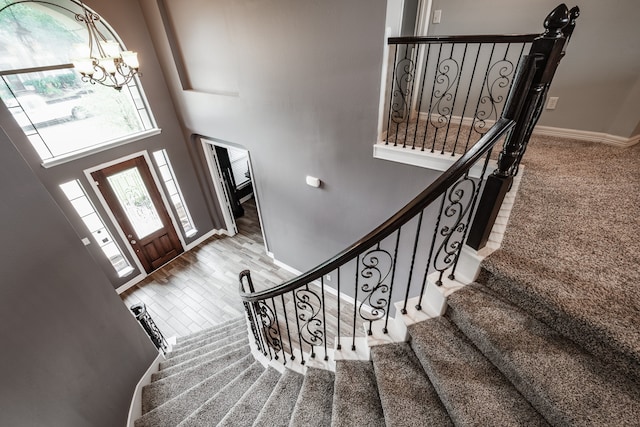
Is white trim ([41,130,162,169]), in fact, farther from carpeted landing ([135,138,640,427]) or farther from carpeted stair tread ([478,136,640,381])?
carpeted stair tread ([478,136,640,381])

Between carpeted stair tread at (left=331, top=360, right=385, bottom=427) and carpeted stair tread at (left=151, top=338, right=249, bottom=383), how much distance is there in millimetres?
1870

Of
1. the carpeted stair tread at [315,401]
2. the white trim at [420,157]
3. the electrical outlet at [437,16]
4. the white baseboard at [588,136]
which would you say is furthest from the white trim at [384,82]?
the carpeted stair tread at [315,401]

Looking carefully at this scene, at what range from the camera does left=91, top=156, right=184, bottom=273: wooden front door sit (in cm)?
471

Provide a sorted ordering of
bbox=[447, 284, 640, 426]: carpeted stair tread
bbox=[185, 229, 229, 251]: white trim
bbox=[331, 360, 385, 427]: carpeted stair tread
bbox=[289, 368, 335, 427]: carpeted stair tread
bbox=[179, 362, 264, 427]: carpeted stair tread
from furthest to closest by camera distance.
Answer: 1. bbox=[185, 229, 229, 251]: white trim
2. bbox=[179, 362, 264, 427]: carpeted stair tread
3. bbox=[289, 368, 335, 427]: carpeted stair tread
4. bbox=[331, 360, 385, 427]: carpeted stair tread
5. bbox=[447, 284, 640, 426]: carpeted stair tread

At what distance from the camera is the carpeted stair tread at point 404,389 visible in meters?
1.33

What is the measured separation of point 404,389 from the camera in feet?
4.79

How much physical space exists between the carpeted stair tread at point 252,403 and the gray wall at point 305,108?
2.15 metres

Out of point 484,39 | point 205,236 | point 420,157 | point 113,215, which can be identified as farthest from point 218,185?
point 484,39

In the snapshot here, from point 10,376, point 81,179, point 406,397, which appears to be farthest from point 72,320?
point 81,179

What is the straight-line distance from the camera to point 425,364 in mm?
1460

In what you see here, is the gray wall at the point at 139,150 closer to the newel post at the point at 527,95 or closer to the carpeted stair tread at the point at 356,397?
the carpeted stair tread at the point at 356,397

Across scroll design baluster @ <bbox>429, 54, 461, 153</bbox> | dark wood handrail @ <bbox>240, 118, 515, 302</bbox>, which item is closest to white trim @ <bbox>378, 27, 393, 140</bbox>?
scroll design baluster @ <bbox>429, 54, 461, 153</bbox>

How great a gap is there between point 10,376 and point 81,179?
3.37 metres

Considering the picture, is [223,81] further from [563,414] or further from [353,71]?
[563,414]
